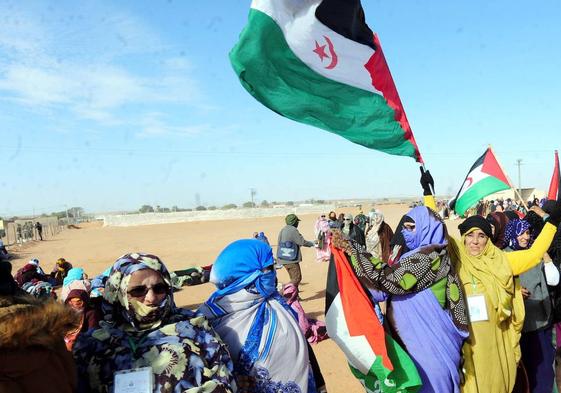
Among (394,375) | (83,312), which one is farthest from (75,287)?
(394,375)

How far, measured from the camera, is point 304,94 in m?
3.54

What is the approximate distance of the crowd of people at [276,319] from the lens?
1683 millimetres

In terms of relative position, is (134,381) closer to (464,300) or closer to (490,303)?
(464,300)

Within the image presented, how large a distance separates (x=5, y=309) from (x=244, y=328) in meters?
1.10

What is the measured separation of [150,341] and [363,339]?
1.38 m

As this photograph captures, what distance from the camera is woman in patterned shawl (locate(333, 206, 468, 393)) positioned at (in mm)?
2902

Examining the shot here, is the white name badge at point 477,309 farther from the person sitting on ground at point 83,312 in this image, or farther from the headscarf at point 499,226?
the person sitting on ground at point 83,312

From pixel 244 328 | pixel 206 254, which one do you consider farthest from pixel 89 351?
pixel 206 254

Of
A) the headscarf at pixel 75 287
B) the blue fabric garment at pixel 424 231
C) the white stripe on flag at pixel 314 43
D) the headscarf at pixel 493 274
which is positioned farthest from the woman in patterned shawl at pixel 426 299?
the headscarf at pixel 75 287

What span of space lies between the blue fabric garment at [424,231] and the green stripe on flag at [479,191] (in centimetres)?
281

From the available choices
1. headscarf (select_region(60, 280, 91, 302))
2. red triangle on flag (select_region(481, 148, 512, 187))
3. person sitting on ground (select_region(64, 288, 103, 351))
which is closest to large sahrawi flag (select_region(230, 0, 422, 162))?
person sitting on ground (select_region(64, 288, 103, 351))

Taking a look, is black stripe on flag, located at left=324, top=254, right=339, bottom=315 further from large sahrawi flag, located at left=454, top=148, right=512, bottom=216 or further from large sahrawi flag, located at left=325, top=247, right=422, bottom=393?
large sahrawi flag, located at left=454, top=148, right=512, bottom=216

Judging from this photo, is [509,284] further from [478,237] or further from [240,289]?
[240,289]

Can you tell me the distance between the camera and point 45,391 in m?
1.53
